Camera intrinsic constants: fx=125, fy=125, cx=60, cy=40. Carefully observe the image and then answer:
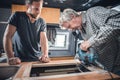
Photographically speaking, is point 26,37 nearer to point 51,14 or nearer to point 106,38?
point 106,38

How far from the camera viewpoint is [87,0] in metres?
2.37

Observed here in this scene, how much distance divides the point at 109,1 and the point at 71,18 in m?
1.21

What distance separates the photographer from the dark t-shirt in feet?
4.16

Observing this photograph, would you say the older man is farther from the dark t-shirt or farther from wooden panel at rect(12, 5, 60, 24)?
wooden panel at rect(12, 5, 60, 24)

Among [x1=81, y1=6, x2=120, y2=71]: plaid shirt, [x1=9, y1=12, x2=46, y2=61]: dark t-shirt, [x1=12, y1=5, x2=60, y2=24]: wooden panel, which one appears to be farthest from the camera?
[x1=12, y1=5, x2=60, y2=24]: wooden panel

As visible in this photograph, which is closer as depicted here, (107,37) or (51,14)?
(107,37)

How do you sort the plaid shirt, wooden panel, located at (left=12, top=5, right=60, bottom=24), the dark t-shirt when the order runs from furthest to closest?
wooden panel, located at (left=12, top=5, right=60, bottom=24) < the dark t-shirt < the plaid shirt

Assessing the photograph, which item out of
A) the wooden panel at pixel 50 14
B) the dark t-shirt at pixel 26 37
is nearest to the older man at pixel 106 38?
the dark t-shirt at pixel 26 37

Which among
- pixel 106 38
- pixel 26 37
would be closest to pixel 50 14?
pixel 26 37

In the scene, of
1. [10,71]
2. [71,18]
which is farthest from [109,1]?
[10,71]

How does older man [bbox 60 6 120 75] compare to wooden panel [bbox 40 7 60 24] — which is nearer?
older man [bbox 60 6 120 75]

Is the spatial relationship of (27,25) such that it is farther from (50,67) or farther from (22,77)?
(22,77)

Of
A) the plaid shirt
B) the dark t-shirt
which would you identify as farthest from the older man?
the dark t-shirt

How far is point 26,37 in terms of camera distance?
1.29 m
